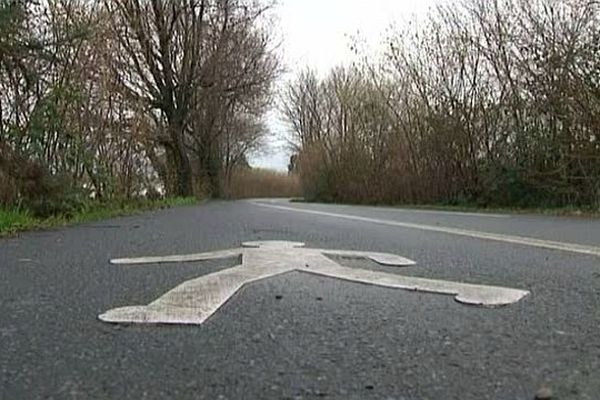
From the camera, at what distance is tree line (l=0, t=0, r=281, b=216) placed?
8.24m

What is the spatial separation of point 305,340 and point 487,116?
15433mm

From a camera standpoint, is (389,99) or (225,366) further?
(389,99)

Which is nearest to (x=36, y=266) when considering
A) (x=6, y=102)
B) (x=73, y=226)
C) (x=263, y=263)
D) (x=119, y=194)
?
(x=263, y=263)

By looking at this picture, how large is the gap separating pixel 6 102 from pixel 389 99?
14.7 m

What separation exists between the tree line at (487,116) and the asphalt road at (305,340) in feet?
34.1

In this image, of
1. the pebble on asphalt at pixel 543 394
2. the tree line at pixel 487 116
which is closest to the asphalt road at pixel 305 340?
the pebble on asphalt at pixel 543 394

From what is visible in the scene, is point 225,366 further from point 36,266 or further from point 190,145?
point 190,145

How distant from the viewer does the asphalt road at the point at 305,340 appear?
168cm

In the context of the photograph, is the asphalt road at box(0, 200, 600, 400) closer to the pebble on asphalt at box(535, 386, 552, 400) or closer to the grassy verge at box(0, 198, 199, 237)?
the pebble on asphalt at box(535, 386, 552, 400)

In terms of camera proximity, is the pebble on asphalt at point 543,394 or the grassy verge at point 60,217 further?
the grassy verge at point 60,217

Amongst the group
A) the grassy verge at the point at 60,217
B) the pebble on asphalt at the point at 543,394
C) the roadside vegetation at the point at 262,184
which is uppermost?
the roadside vegetation at the point at 262,184

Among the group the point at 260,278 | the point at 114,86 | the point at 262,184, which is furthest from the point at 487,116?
the point at 262,184

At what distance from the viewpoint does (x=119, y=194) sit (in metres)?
12.5

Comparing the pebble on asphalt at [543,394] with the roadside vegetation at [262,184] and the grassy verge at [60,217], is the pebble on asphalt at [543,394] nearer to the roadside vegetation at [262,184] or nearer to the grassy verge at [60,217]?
the grassy verge at [60,217]
